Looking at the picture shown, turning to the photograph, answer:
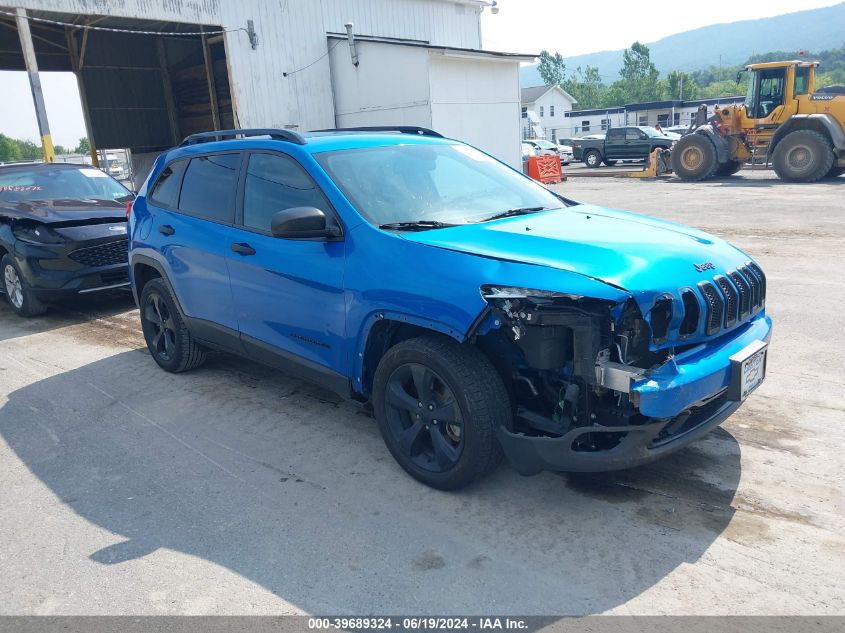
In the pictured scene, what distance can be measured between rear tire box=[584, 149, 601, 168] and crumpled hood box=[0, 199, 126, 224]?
2572 centimetres

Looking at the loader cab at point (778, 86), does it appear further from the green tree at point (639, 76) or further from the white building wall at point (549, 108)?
the green tree at point (639, 76)

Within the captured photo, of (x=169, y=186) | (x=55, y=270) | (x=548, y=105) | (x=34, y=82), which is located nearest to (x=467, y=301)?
(x=169, y=186)


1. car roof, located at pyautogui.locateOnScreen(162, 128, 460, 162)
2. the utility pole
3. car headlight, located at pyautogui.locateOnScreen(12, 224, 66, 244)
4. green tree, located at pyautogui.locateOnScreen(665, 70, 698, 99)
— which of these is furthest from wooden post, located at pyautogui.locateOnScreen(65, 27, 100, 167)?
green tree, located at pyautogui.locateOnScreen(665, 70, 698, 99)

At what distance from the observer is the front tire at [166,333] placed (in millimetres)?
5461

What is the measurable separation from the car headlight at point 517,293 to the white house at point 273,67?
13571 mm

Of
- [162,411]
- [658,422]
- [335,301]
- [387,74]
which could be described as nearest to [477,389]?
[658,422]

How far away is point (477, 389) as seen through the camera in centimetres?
318

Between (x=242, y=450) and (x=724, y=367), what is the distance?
2.82m

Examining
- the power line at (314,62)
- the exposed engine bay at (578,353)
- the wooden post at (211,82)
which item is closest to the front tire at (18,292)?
the exposed engine bay at (578,353)

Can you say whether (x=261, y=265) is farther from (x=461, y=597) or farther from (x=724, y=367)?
(x=724, y=367)

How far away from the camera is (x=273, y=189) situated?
14.2 feet

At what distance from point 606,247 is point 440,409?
3.74ft

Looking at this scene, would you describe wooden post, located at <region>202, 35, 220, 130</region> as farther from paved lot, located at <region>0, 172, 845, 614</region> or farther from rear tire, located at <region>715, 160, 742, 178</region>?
paved lot, located at <region>0, 172, 845, 614</region>

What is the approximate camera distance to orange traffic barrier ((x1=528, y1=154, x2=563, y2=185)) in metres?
23.1
